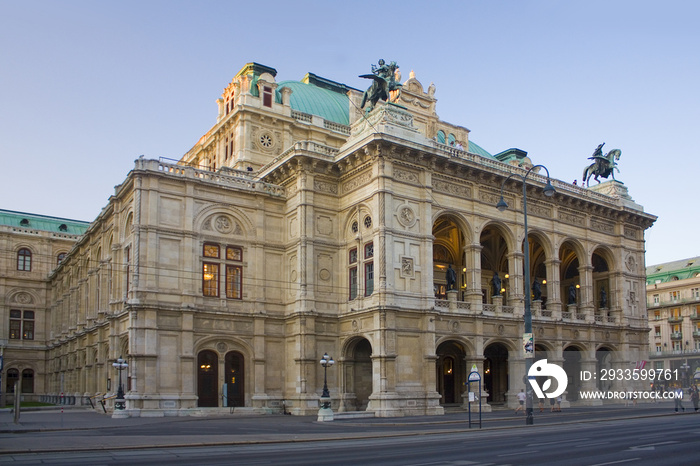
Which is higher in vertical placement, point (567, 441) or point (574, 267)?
point (574, 267)

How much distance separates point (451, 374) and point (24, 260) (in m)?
53.0

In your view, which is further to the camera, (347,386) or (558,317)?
(558,317)

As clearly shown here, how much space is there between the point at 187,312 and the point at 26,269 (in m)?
46.5

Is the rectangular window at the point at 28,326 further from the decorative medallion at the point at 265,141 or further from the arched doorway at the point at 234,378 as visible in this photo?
the arched doorway at the point at 234,378

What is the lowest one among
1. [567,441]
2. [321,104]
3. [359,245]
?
[567,441]

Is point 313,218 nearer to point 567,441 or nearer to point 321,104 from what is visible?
point 321,104

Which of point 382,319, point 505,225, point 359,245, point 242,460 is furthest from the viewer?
point 505,225

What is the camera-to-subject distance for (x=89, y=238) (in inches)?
2357

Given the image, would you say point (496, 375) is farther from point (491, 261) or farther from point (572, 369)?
point (491, 261)

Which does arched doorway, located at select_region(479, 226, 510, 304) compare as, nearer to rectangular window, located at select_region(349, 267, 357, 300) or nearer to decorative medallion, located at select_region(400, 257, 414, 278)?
rectangular window, located at select_region(349, 267, 357, 300)

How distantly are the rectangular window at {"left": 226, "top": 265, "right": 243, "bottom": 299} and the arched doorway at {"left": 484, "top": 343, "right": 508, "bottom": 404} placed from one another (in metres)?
18.9

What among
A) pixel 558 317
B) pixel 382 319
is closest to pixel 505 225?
pixel 558 317

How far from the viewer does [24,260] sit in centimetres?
7950

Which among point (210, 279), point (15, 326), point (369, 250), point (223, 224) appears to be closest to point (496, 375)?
point (369, 250)
